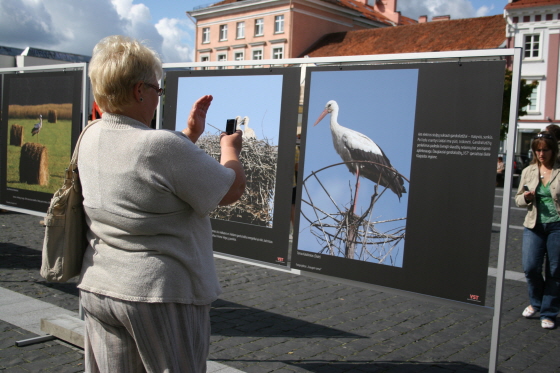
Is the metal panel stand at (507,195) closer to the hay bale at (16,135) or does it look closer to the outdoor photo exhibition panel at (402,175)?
the outdoor photo exhibition panel at (402,175)

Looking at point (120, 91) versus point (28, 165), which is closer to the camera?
point (120, 91)

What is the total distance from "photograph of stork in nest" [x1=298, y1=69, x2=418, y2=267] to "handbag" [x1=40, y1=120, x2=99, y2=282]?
1858mm

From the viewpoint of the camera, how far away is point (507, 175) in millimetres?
2982

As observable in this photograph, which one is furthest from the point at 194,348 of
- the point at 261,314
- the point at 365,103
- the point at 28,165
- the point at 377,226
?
the point at 28,165

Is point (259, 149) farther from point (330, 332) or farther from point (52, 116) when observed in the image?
point (52, 116)

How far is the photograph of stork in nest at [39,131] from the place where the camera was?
5297 millimetres

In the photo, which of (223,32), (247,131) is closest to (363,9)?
(223,32)

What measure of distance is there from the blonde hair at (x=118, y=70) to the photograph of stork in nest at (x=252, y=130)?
204 cm

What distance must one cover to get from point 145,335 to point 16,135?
15.4 feet

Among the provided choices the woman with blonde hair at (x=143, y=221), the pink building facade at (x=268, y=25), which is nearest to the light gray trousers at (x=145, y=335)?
the woman with blonde hair at (x=143, y=221)

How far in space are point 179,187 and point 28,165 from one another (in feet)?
14.7

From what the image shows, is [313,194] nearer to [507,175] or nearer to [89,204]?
[507,175]

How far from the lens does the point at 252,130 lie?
161 inches

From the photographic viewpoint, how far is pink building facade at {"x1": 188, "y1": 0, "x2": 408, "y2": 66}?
177 ft
